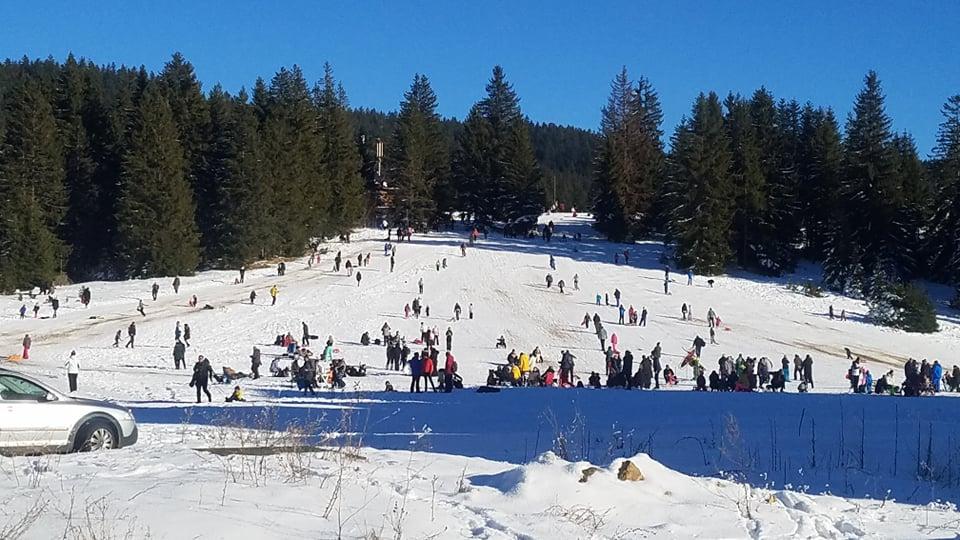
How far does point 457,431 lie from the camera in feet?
45.2

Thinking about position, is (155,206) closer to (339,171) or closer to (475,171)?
(339,171)

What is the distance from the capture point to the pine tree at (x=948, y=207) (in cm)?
6206

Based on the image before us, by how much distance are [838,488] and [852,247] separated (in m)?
61.4

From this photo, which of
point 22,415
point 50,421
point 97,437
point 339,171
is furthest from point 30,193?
point 22,415

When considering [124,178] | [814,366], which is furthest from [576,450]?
[124,178]

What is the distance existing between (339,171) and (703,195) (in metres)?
32.9

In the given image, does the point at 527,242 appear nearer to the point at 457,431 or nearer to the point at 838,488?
the point at 457,431

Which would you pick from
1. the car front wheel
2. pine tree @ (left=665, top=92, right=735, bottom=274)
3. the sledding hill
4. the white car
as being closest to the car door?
the white car

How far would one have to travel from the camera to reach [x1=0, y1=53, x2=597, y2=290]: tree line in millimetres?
59062

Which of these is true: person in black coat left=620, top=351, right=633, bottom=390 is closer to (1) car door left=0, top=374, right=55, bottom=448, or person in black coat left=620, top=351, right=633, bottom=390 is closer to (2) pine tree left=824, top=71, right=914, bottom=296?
(1) car door left=0, top=374, right=55, bottom=448

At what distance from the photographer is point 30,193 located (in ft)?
195

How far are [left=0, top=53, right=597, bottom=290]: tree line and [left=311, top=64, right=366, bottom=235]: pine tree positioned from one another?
0.15 m

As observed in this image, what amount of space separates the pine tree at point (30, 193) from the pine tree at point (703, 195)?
1749 inches

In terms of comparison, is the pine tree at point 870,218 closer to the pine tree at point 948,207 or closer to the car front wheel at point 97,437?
the pine tree at point 948,207
